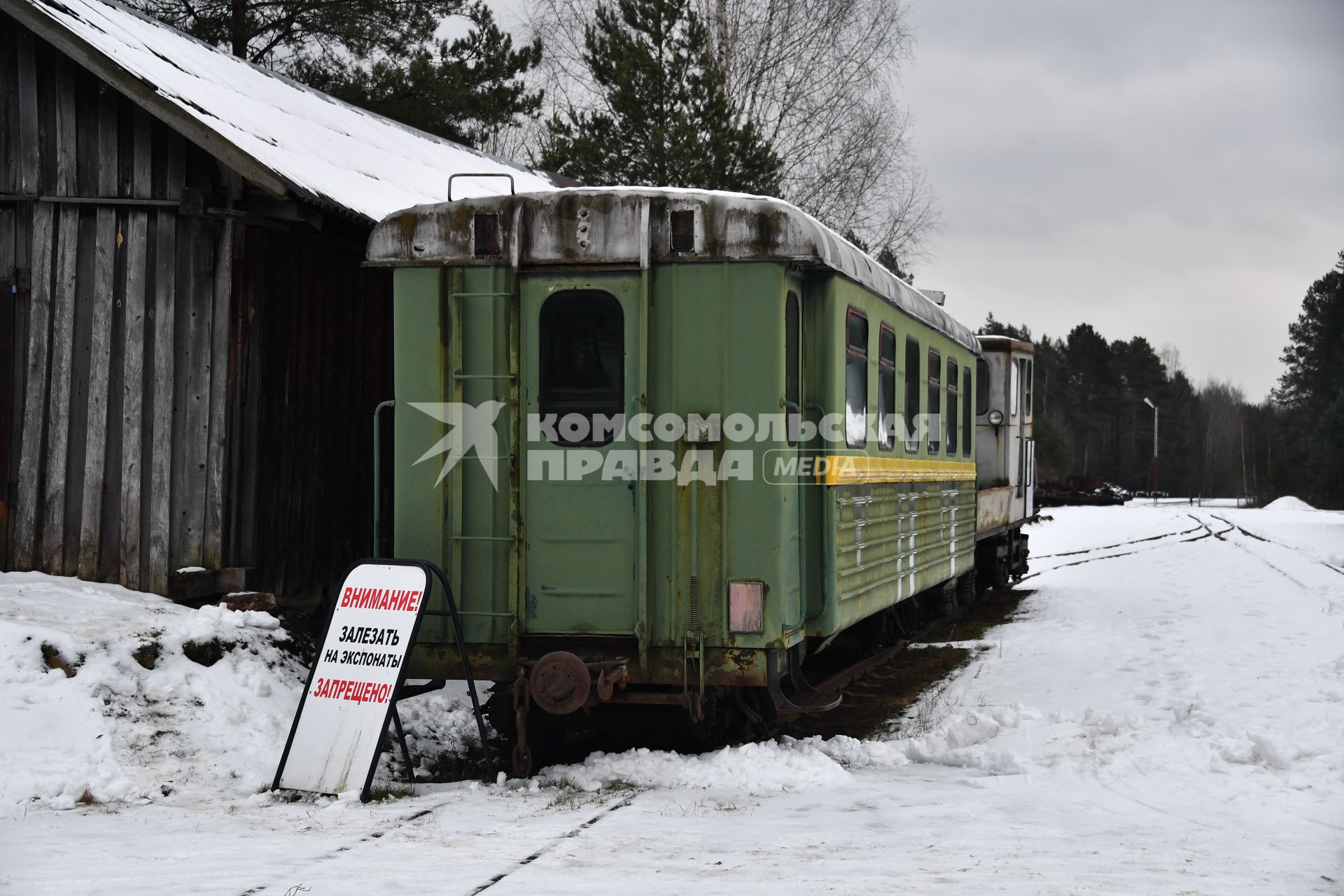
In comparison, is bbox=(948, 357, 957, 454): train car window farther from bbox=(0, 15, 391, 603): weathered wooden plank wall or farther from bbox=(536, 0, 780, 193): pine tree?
bbox=(536, 0, 780, 193): pine tree

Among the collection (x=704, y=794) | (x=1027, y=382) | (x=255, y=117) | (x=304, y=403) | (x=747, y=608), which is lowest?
(x=704, y=794)

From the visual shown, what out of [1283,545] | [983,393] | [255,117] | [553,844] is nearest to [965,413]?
[983,393]

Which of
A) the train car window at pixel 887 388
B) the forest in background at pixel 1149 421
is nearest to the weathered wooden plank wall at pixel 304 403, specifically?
the train car window at pixel 887 388

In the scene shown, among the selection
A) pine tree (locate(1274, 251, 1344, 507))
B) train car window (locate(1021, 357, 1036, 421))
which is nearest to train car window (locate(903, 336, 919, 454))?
train car window (locate(1021, 357, 1036, 421))

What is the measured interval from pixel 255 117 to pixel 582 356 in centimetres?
522

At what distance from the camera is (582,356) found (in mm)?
6969

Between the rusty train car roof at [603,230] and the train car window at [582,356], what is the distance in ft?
0.80

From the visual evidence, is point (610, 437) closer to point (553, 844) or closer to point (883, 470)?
point (553, 844)

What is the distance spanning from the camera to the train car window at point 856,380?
774 cm

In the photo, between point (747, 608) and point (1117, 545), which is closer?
point (747, 608)


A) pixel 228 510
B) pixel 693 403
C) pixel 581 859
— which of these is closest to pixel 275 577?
pixel 228 510

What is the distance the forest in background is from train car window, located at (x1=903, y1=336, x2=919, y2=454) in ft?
195

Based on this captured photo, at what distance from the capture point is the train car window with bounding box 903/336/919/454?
384 inches

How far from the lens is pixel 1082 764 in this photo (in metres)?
6.80
